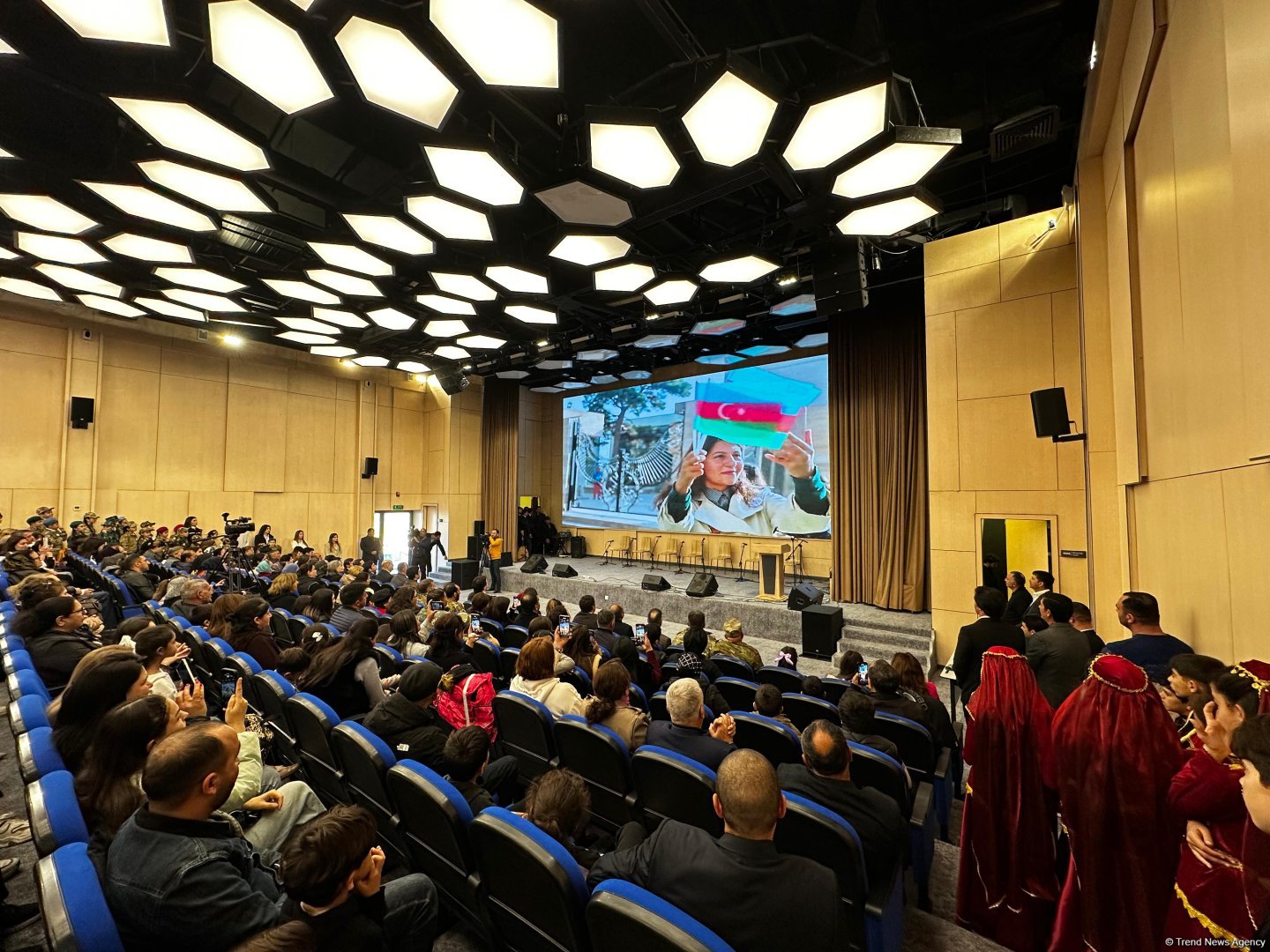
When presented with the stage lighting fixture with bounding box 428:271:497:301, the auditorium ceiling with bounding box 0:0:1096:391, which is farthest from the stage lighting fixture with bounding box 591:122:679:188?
the stage lighting fixture with bounding box 428:271:497:301

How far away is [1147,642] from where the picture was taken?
9.50ft

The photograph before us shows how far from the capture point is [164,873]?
1.28 metres

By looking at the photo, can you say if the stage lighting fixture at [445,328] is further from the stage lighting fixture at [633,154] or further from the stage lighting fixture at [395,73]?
the stage lighting fixture at [633,154]

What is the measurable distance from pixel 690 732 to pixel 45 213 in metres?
8.82

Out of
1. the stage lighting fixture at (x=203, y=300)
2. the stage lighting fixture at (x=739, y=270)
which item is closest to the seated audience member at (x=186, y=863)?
the stage lighting fixture at (x=739, y=270)

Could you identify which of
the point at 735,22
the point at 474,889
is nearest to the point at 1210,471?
the point at 474,889

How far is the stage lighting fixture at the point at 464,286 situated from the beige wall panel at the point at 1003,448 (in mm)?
6680

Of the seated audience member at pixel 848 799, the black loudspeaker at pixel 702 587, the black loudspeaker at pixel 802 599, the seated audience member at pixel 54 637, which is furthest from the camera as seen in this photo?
the black loudspeaker at pixel 702 587

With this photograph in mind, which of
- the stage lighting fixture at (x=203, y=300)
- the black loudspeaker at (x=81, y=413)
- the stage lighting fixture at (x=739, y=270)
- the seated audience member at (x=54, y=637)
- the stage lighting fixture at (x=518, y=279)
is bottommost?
the seated audience member at (x=54, y=637)

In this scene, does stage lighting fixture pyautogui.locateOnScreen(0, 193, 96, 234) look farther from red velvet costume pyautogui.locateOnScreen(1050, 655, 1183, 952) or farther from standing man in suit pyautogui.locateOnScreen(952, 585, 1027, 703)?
standing man in suit pyautogui.locateOnScreen(952, 585, 1027, 703)

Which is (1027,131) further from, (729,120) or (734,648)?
(734,648)

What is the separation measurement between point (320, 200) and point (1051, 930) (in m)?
8.28

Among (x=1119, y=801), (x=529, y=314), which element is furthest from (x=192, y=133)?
(x=1119, y=801)

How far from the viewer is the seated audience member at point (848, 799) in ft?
6.66
